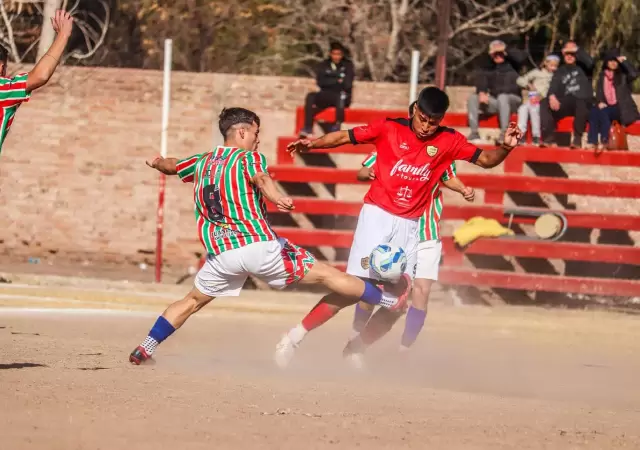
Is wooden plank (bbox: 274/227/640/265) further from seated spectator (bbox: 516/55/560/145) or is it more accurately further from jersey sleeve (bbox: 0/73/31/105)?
jersey sleeve (bbox: 0/73/31/105)

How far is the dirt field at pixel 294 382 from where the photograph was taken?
6.74 m

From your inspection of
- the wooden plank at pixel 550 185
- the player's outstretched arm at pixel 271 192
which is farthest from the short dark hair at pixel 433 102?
the wooden plank at pixel 550 185

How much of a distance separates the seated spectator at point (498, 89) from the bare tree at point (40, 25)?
597 cm

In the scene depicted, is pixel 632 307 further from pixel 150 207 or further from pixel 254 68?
pixel 254 68

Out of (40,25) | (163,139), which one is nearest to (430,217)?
(163,139)

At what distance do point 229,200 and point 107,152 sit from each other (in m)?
11.2

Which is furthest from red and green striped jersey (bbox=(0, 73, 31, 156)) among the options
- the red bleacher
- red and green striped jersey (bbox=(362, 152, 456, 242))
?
the red bleacher

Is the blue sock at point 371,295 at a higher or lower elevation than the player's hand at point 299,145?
lower

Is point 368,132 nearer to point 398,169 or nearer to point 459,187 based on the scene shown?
point 398,169

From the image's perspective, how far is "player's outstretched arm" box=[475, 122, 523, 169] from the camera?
9094 millimetres

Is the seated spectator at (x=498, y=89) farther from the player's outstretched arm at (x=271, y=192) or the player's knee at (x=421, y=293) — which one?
the player's outstretched arm at (x=271, y=192)

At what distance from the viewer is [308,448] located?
6.39 m

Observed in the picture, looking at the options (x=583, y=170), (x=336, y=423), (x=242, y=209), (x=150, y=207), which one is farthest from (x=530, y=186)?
(x=336, y=423)

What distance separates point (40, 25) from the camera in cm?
2197
